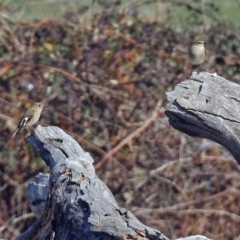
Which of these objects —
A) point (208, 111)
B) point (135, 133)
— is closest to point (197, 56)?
point (135, 133)

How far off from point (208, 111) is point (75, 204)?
68 cm

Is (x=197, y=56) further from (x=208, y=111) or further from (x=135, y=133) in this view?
(x=208, y=111)

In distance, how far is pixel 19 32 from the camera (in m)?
9.25

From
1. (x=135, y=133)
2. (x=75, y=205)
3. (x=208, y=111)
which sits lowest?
(x=135, y=133)

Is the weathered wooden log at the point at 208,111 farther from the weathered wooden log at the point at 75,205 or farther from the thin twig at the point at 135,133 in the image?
the thin twig at the point at 135,133

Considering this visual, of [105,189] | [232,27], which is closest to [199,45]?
[105,189]

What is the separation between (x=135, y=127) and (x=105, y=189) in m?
4.35

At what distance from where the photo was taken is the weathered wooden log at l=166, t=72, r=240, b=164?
4254mm

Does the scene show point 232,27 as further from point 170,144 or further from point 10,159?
point 10,159

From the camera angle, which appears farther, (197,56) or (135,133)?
(135,133)

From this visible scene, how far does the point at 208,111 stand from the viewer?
427 cm

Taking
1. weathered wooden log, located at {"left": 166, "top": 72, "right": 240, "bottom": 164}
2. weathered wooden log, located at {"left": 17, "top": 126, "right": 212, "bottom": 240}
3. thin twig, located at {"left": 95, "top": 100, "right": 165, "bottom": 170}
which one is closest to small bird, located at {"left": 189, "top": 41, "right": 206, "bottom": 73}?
thin twig, located at {"left": 95, "top": 100, "right": 165, "bottom": 170}

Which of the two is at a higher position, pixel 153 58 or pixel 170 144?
pixel 153 58

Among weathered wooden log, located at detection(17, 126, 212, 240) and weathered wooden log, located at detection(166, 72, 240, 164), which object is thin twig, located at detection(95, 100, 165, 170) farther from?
weathered wooden log, located at detection(166, 72, 240, 164)
